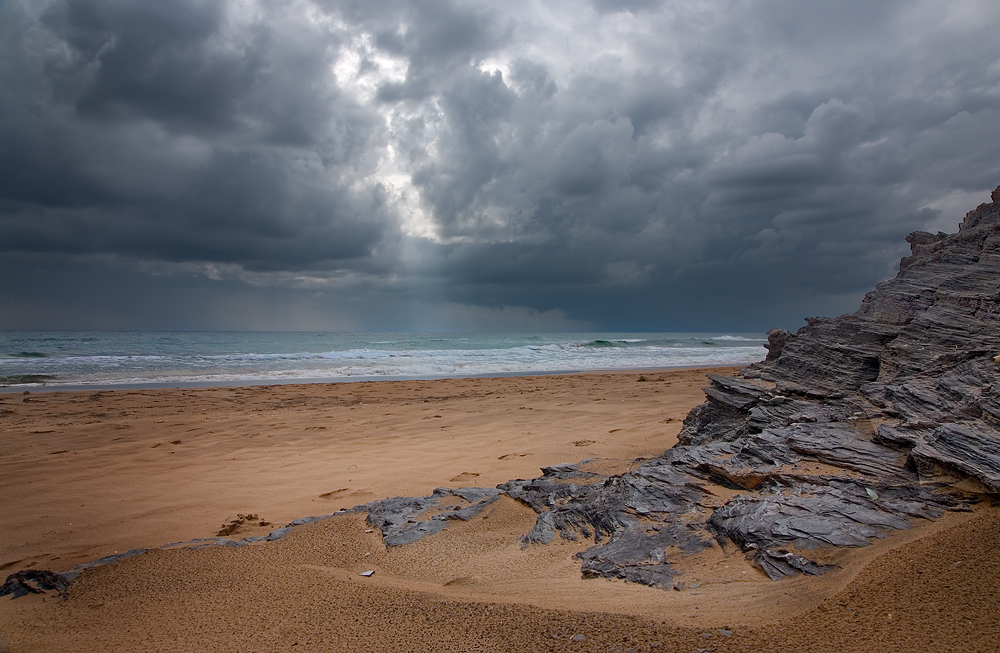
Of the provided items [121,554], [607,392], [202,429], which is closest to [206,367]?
[202,429]

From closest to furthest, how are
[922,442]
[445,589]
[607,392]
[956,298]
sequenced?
[445,589]
[922,442]
[956,298]
[607,392]

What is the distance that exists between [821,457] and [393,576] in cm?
296

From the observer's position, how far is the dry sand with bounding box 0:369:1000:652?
2.14 m

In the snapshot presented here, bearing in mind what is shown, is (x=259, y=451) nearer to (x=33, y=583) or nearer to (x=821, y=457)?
(x=33, y=583)

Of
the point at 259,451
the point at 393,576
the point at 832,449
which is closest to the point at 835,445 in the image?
the point at 832,449

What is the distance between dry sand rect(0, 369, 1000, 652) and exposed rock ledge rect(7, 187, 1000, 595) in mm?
181

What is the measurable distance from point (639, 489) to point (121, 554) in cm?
379

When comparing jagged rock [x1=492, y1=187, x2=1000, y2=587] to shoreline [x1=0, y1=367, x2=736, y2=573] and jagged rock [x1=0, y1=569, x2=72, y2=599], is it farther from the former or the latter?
jagged rock [x1=0, y1=569, x2=72, y2=599]

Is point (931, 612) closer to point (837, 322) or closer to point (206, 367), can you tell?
point (837, 322)

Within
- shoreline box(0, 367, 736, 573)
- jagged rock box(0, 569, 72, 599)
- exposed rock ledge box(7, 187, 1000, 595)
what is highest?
exposed rock ledge box(7, 187, 1000, 595)

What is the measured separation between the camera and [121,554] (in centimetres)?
376

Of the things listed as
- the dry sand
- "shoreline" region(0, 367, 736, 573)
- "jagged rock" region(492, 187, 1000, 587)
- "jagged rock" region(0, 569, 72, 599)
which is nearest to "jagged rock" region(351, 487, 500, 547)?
the dry sand

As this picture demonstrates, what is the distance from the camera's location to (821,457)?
3.57 m

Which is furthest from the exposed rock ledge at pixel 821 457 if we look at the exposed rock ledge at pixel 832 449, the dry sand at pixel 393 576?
the dry sand at pixel 393 576
